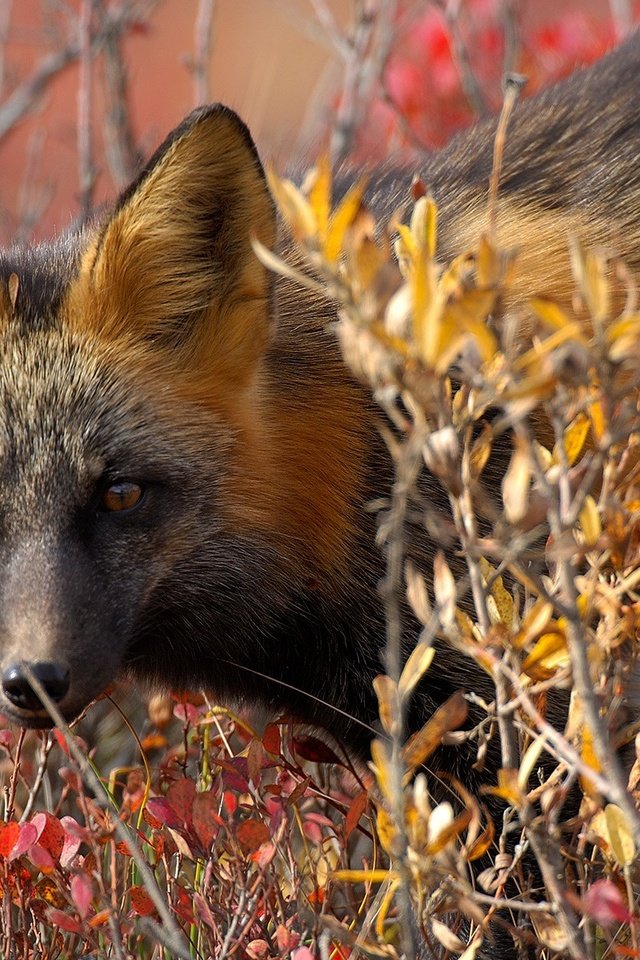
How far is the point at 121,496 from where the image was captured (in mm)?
3535

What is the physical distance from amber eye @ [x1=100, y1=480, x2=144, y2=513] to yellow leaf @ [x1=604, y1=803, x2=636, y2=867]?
1605 mm

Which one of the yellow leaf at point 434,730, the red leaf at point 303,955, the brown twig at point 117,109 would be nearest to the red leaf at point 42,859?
the red leaf at point 303,955

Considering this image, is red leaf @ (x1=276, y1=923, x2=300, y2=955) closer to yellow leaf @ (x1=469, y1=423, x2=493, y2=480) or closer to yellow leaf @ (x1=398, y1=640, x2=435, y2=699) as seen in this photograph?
yellow leaf @ (x1=398, y1=640, x2=435, y2=699)

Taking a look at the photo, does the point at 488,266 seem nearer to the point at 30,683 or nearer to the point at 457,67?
the point at 30,683

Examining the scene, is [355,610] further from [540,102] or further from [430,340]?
[540,102]

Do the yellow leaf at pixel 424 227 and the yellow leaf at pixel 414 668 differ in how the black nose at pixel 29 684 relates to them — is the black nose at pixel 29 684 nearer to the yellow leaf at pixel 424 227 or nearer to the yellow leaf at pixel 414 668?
the yellow leaf at pixel 414 668

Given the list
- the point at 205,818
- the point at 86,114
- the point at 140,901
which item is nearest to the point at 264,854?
the point at 205,818

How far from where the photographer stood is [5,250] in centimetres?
443

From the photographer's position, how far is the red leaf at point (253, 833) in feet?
10.5

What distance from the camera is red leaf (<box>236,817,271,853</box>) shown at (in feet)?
10.5

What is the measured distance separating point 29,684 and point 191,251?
1402 millimetres

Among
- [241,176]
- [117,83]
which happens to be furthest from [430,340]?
[117,83]

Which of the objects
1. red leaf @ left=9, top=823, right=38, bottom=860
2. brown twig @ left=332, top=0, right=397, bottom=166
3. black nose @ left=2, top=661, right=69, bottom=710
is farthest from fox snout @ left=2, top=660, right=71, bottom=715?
brown twig @ left=332, top=0, right=397, bottom=166

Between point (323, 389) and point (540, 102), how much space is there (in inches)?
67.7
